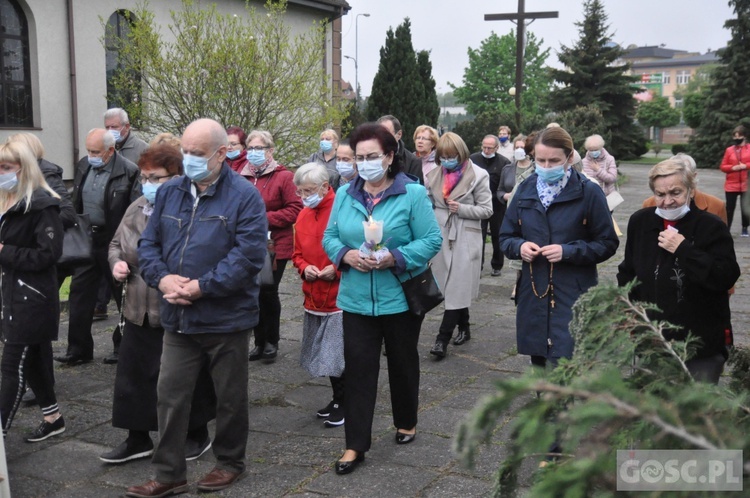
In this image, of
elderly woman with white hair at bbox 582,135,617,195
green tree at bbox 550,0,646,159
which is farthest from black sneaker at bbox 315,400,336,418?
green tree at bbox 550,0,646,159

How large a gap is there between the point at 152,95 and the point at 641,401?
1571 centimetres

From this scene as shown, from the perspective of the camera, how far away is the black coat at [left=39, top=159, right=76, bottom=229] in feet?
19.4

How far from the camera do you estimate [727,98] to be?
40.7 metres

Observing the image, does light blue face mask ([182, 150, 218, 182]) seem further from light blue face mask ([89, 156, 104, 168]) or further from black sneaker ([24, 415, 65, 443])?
light blue face mask ([89, 156, 104, 168])

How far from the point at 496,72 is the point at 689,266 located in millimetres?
79684

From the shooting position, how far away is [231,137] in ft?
25.8

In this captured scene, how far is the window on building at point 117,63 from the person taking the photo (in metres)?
16.2

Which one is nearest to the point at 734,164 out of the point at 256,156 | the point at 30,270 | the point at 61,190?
the point at 256,156

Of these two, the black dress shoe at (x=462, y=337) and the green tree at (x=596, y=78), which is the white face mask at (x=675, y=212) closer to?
the black dress shoe at (x=462, y=337)

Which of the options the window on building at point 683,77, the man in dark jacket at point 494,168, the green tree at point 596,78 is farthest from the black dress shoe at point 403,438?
the window on building at point 683,77

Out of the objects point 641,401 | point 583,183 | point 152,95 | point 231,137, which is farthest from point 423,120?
point 641,401

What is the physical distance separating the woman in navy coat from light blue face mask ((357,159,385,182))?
0.87 m

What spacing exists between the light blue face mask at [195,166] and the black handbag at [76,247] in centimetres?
175

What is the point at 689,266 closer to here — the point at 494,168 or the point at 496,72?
the point at 494,168
